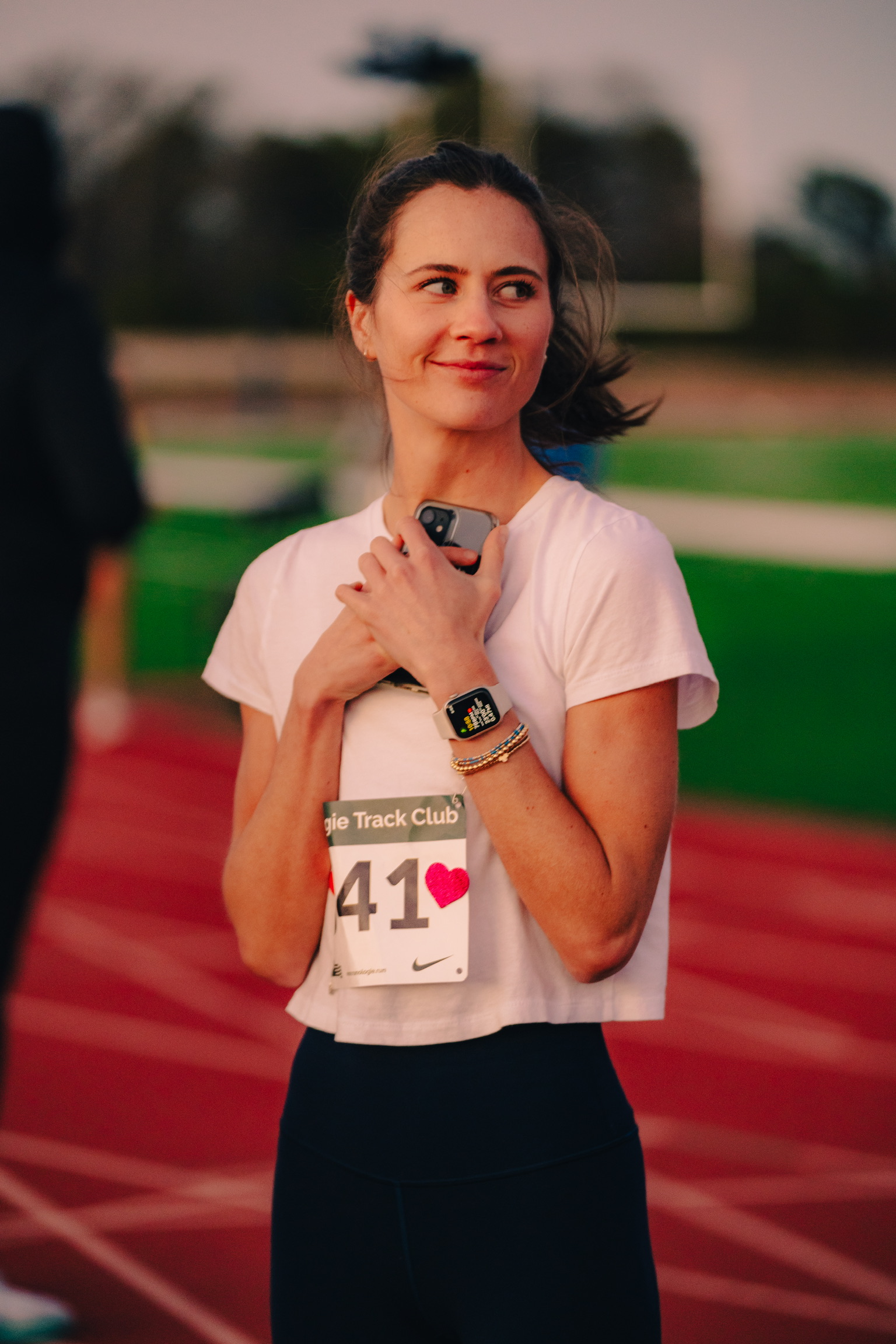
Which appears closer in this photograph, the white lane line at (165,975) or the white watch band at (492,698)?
the white watch band at (492,698)

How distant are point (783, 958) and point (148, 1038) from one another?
2332 millimetres

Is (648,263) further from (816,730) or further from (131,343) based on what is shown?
(816,730)

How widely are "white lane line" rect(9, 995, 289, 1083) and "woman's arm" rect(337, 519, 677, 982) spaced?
311 centimetres

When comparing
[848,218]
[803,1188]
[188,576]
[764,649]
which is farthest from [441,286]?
[848,218]

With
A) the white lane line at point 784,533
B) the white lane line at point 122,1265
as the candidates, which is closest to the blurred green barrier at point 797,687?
the white lane line at point 784,533

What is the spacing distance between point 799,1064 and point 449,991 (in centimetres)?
328

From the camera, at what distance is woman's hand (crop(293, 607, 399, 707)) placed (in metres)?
1.49

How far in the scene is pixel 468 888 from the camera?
1.49 metres

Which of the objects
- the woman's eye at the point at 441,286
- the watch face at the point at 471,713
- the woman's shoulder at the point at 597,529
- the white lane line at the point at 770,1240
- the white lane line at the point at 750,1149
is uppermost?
the woman's eye at the point at 441,286

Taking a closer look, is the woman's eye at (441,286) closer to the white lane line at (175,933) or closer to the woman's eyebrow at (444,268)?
the woman's eyebrow at (444,268)

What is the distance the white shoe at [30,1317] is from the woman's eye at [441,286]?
2440mm

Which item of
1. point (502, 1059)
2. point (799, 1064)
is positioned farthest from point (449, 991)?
point (799, 1064)

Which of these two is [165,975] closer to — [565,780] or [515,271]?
[565,780]

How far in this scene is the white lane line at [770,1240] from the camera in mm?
3250
